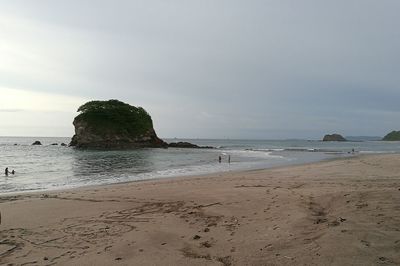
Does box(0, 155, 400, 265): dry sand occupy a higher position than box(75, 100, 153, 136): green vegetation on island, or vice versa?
box(75, 100, 153, 136): green vegetation on island

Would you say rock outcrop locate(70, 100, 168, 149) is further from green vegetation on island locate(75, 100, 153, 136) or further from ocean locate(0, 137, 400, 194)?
ocean locate(0, 137, 400, 194)

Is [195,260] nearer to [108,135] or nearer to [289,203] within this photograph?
[289,203]

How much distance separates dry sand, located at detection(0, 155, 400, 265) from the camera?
17.9 ft

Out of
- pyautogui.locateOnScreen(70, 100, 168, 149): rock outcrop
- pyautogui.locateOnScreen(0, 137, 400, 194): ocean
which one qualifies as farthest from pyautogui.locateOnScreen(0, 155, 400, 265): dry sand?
pyautogui.locateOnScreen(70, 100, 168, 149): rock outcrop

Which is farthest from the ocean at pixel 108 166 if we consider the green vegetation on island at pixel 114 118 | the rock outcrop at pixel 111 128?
the green vegetation on island at pixel 114 118

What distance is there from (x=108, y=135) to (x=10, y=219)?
8117cm

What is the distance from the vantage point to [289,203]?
31.8 ft

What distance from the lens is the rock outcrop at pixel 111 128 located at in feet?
286

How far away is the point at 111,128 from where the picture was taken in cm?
8969

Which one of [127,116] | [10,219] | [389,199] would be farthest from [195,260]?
[127,116]

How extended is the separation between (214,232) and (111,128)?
86017 mm

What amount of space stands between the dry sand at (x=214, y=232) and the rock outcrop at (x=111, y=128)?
3050 inches

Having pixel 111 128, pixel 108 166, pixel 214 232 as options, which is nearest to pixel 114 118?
pixel 111 128

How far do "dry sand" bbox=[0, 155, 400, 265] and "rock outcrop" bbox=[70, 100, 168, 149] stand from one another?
77.5m
